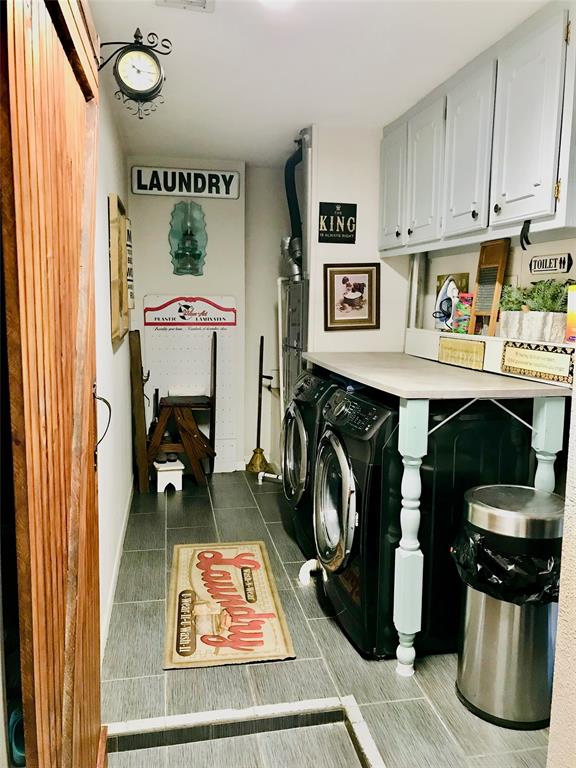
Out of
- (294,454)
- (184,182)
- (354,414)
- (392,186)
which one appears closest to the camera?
(354,414)

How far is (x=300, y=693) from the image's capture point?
85.9 inches

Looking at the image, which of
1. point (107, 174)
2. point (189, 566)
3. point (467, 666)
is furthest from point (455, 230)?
point (189, 566)

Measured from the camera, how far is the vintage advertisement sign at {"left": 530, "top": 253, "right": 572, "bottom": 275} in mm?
2545

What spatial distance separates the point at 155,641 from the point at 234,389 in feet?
8.70

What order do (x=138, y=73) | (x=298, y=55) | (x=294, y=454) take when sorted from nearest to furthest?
1. (x=138, y=73)
2. (x=298, y=55)
3. (x=294, y=454)

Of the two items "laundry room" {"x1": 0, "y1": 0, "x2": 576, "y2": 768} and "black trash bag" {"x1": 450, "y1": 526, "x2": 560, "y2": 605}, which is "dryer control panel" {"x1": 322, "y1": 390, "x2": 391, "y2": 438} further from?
"black trash bag" {"x1": 450, "y1": 526, "x2": 560, "y2": 605}

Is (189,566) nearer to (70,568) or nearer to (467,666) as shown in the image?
(467,666)

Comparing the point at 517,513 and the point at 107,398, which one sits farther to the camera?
the point at 107,398

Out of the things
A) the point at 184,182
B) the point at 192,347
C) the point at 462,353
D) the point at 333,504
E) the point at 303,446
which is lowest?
the point at 333,504

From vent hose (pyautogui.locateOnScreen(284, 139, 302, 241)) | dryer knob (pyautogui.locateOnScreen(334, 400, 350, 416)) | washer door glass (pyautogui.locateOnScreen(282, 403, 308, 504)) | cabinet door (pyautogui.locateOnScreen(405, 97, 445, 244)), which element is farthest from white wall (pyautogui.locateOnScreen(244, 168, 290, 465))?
dryer knob (pyautogui.locateOnScreen(334, 400, 350, 416))

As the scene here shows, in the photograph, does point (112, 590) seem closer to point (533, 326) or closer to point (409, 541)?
point (409, 541)

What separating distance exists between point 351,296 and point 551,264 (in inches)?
Result: 59.0

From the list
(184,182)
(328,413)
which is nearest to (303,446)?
(328,413)

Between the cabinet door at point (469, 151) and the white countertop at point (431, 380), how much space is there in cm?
67
